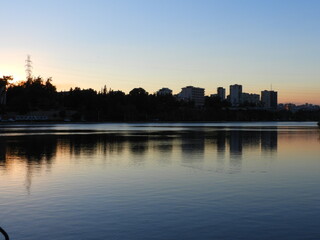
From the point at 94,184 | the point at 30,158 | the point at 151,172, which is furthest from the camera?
the point at 30,158

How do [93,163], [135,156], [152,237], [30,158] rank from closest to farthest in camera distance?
[152,237] → [93,163] → [30,158] → [135,156]

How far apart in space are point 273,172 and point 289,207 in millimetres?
11098

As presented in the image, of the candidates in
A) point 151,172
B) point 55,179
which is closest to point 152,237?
point 55,179

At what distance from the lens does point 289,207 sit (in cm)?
1750

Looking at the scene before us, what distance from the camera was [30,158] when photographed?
118ft

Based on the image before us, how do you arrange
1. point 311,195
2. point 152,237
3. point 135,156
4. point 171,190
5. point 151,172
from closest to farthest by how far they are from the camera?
point 152,237, point 311,195, point 171,190, point 151,172, point 135,156

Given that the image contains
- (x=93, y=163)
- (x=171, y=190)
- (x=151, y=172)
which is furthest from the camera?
(x=93, y=163)

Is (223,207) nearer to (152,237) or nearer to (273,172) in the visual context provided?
(152,237)

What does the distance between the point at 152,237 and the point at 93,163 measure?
2045 centimetres

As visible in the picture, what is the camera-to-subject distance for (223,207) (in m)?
17.4

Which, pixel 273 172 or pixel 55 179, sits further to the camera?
pixel 273 172

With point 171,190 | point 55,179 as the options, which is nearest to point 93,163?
point 55,179

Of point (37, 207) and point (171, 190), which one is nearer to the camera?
point (37, 207)

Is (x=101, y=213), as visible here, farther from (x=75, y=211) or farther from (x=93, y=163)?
→ (x=93, y=163)
